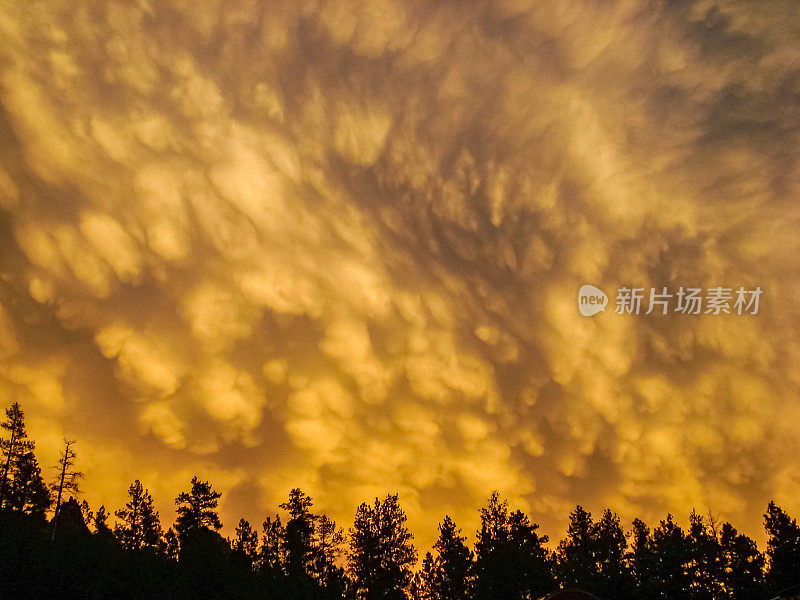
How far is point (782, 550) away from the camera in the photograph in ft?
220

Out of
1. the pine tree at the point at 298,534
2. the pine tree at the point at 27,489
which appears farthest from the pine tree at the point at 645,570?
the pine tree at the point at 27,489

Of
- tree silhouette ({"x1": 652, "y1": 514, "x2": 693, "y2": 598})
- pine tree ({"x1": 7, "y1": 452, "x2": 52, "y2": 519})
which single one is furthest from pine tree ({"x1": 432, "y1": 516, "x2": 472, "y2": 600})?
pine tree ({"x1": 7, "y1": 452, "x2": 52, "y2": 519})

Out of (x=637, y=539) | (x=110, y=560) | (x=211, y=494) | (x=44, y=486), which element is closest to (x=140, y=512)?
(x=211, y=494)

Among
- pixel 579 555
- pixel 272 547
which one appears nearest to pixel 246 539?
pixel 272 547

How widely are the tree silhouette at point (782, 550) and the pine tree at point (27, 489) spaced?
3356 inches

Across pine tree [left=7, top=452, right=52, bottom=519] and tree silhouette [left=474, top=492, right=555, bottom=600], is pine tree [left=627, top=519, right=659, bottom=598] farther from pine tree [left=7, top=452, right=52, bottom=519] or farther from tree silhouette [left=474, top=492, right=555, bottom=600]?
pine tree [left=7, top=452, right=52, bottom=519]

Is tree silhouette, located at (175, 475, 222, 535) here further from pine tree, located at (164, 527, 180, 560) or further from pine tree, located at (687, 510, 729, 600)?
pine tree, located at (687, 510, 729, 600)

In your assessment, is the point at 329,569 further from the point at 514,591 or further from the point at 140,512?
the point at 140,512

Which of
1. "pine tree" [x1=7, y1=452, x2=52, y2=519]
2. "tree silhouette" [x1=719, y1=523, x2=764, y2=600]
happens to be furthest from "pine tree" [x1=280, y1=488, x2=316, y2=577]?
"tree silhouette" [x1=719, y1=523, x2=764, y2=600]

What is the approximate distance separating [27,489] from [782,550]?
9221 cm

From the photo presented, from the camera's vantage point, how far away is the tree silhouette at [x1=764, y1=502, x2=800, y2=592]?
64000mm

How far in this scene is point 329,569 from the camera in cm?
7312

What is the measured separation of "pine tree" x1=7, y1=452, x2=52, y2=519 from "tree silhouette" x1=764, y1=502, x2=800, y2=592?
85.3 m

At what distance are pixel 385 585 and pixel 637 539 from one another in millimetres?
40506
